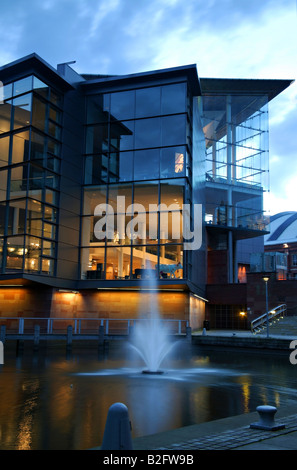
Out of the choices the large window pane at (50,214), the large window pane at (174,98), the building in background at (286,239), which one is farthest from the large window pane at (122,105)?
the building in background at (286,239)

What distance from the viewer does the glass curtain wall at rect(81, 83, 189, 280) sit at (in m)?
32.7

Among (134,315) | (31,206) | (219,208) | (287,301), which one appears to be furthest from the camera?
(219,208)

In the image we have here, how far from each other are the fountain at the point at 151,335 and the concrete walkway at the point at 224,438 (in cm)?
1091

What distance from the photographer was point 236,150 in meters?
49.7

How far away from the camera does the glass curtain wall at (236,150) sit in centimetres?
4875

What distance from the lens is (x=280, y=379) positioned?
16125 mm

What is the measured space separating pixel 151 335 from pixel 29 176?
13.6 m

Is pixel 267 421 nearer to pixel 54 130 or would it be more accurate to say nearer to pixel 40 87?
pixel 54 130

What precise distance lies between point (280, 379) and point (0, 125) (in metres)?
26.7

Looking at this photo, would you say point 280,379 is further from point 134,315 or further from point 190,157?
point 190,157

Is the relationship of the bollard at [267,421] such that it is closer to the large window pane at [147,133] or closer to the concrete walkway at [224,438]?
the concrete walkway at [224,438]

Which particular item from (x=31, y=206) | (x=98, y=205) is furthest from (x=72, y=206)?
(x=31, y=206)

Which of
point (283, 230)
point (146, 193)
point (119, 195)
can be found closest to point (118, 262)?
point (119, 195)

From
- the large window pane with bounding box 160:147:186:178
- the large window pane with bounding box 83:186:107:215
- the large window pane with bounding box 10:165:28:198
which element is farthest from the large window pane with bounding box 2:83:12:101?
the large window pane with bounding box 160:147:186:178
